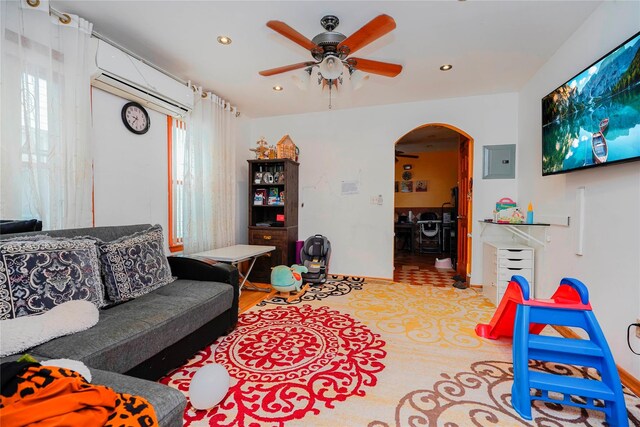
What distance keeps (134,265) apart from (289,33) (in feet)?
6.54

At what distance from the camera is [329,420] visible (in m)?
1.44

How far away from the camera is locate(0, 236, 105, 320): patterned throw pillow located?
1.36m

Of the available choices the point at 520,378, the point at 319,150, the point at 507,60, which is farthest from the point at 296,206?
the point at 520,378

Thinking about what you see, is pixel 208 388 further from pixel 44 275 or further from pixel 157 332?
pixel 44 275

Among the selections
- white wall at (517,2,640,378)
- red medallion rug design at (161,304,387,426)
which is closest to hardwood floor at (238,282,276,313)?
red medallion rug design at (161,304,387,426)

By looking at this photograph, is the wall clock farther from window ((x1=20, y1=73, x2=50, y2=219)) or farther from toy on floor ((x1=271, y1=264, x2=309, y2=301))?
toy on floor ((x1=271, y1=264, x2=309, y2=301))

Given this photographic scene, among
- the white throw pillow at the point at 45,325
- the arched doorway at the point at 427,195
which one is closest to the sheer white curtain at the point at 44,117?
the white throw pillow at the point at 45,325

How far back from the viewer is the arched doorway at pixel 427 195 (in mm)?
6318

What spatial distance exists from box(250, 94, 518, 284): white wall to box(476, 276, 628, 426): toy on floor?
233 cm

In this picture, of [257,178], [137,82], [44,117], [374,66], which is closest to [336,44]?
[374,66]

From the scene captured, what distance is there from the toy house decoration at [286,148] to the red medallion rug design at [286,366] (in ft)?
7.97

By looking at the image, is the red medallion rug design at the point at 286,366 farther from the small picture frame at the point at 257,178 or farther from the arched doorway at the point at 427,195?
the arched doorway at the point at 427,195

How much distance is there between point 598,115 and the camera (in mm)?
1910

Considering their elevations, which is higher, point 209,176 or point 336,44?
point 336,44
